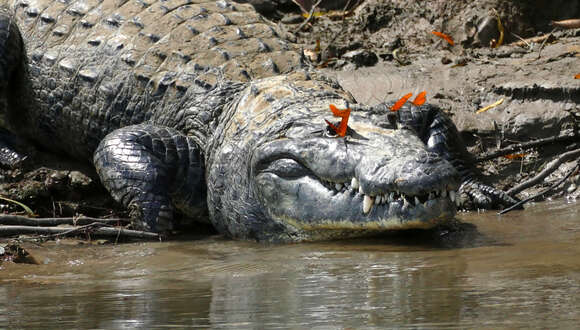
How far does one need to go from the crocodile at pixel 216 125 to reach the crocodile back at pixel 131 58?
0.01 meters

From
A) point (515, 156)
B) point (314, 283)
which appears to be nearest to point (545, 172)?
point (515, 156)

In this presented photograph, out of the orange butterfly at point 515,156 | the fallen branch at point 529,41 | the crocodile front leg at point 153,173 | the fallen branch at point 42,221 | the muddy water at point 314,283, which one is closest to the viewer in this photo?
the muddy water at point 314,283

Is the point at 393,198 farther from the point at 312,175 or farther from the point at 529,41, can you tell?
the point at 529,41

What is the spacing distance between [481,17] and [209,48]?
273 cm

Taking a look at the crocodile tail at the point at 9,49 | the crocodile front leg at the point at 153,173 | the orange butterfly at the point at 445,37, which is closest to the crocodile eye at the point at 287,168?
the crocodile front leg at the point at 153,173

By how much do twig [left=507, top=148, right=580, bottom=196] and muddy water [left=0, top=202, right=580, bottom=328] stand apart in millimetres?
480

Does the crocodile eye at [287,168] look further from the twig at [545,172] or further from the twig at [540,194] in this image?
the twig at [545,172]

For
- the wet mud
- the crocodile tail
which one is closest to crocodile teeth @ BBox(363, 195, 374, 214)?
the wet mud

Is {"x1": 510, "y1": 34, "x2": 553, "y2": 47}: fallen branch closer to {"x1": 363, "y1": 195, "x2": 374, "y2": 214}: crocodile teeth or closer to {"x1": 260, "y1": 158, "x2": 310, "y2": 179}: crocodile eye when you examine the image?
{"x1": 260, "y1": 158, "x2": 310, "y2": 179}: crocodile eye

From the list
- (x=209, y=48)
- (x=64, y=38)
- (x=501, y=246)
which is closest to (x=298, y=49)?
(x=209, y=48)

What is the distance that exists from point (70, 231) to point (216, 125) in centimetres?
125

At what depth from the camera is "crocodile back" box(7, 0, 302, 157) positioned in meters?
5.92

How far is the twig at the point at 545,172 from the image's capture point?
546cm

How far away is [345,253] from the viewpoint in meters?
4.18
